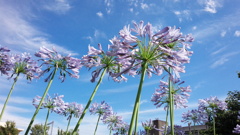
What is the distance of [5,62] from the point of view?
6.70 metres

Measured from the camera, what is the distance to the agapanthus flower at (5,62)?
664 cm

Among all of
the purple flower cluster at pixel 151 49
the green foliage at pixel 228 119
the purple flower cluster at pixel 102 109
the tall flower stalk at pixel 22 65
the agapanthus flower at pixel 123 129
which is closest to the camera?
the purple flower cluster at pixel 151 49

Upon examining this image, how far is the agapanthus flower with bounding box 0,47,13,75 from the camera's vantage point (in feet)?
21.8

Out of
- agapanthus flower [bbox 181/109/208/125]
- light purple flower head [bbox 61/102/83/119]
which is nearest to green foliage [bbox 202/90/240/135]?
agapanthus flower [bbox 181/109/208/125]

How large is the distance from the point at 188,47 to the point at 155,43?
1935mm

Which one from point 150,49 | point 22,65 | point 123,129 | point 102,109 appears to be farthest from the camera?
point 123,129

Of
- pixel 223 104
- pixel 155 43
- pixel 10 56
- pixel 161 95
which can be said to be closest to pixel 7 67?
pixel 10 56

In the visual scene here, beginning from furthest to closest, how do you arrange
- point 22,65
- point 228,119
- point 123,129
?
1. point 228,119
2. point 123,129
3. point 22,65

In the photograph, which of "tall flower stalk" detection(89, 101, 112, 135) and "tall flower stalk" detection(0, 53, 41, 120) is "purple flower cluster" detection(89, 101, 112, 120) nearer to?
"tall flower stalk" detection(89, 101, 112, 135)

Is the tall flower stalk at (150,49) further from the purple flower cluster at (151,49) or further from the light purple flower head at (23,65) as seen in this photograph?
the light purple flower head at (23,65)

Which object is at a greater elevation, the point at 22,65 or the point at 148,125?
the point at 22,65

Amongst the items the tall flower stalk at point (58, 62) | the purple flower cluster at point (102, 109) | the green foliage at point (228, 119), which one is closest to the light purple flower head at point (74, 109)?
the purple flower cluster at point (102, 109)

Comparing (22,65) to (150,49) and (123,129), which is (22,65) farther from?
(123,129)

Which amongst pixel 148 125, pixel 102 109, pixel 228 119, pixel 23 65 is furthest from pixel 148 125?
pixel 228 119
